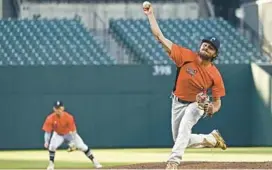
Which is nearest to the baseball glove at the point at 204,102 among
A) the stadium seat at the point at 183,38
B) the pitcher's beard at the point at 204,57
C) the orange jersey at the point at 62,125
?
the pitcher's beard at the point at 204,57

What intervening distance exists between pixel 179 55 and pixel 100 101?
50.8 feet

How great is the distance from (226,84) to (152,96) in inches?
85.6

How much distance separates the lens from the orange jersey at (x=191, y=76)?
10.8 meters

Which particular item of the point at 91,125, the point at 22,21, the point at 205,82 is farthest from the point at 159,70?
the point at 205,82

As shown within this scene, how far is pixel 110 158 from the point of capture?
68.6ft

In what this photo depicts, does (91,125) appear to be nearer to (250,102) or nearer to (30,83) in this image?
(30,83)

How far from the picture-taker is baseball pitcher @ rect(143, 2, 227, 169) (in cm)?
1070

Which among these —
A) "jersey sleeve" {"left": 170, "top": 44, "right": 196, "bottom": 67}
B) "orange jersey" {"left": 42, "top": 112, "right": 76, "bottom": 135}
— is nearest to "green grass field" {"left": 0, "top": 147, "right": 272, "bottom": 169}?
"orange jersey" {"left": 42, "top": 112, "right": 76, "bottom": 135}

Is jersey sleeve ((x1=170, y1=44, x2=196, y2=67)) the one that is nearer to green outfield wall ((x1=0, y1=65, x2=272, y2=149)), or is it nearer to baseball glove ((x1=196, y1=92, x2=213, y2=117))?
baseball glove ((x1=196, y1=92, x2=213, y2=117))

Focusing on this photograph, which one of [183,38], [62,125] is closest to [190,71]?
[62,125]

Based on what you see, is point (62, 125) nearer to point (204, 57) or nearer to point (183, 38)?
point (204, 57)

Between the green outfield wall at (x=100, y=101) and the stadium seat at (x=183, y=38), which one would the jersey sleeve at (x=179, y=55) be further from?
the stadium seat at (x=183, y=38)

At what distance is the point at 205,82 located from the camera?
36.0 feet

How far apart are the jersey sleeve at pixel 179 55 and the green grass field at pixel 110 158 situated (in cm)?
727
